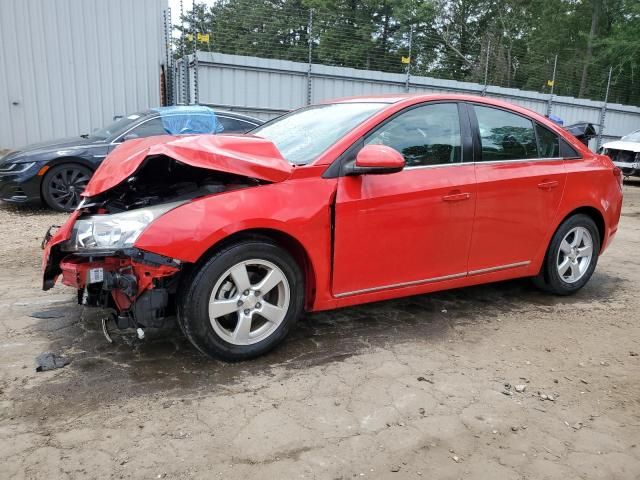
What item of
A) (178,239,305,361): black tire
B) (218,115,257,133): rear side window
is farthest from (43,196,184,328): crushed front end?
(218,115,257,133): rear side window

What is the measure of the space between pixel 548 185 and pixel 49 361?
3.67 metres

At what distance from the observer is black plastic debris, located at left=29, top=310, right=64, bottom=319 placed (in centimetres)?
367

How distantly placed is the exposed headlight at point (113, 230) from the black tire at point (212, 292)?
36 centimetres

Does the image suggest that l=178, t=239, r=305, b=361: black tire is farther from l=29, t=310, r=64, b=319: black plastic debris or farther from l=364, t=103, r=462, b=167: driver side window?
l=29, t=310, r=64, b=319: black plastic debris

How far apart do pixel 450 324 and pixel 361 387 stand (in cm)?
122

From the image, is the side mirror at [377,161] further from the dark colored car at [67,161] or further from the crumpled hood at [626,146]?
the crumpled hood at [626,146]

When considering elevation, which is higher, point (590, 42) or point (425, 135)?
point (590, 42)

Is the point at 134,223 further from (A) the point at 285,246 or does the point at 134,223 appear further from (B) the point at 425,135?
(B) the point at 425,135

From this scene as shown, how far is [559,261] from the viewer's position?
443 cm

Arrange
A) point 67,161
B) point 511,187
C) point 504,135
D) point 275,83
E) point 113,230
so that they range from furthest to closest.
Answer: point 275,83, point 67,161, point 504,135, point 511,187, point 113,230

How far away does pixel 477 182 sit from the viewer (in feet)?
12.2

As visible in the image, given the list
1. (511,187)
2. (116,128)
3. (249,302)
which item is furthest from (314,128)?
(116,128)

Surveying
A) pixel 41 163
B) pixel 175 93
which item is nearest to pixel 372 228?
pixel 41 163

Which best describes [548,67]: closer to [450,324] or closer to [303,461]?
[450,324]
